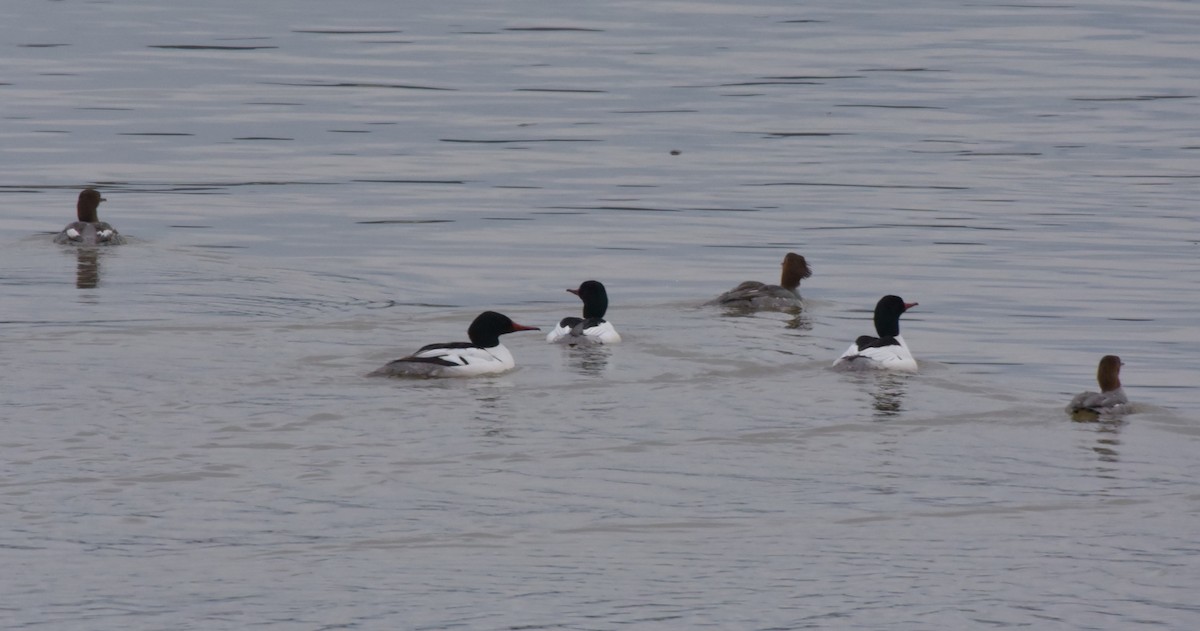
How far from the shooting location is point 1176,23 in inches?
2051

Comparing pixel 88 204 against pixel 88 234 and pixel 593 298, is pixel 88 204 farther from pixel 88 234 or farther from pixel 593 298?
pixel 593 298

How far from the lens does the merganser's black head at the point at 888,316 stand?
59.8 feet

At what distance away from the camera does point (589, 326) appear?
59.8 feet

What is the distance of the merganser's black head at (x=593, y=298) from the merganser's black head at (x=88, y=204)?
25.0 ft

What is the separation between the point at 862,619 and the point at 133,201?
18948 mm

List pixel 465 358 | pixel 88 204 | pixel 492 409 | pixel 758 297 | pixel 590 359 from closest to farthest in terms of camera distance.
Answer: pixel 492 409
pixel 465 358
pixel 590 359
pixel 758 297
pixel 88 204

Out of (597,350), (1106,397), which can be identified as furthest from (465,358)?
(1106,397)

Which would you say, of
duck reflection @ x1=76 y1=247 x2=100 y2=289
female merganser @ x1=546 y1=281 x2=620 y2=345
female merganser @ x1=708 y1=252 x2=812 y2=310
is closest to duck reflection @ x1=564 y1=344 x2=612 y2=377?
female merganser @ x1=546 y1=281 x2=620 y2=345

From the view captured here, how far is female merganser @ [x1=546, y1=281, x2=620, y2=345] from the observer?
59.4 ft

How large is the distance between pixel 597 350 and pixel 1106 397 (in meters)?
4.61

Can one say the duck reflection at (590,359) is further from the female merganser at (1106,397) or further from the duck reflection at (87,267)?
the duck reflection at (87,267)

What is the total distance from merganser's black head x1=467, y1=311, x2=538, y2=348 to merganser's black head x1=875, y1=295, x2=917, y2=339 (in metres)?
3.34

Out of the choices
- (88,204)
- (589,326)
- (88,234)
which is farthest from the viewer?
(88,204)

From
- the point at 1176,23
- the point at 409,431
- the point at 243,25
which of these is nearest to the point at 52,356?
the point at 409,431
